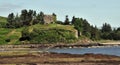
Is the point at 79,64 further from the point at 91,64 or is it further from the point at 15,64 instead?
the point at 15,64

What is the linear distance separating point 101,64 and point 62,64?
18.4 feet

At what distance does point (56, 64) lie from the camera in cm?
6562

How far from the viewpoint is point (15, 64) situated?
6500 centimetres

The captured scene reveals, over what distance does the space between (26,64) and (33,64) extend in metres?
1.01

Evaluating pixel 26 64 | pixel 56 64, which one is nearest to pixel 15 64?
pixel 26 64

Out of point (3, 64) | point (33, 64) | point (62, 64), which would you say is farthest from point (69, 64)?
point (3, 64)

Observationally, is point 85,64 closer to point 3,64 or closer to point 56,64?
point 56,64

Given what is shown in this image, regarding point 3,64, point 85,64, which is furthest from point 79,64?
point 3,64

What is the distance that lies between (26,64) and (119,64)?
525 inches

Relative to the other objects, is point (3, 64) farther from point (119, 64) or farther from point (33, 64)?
point (119, 64)

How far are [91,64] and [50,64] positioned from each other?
236 inches

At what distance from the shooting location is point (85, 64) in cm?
6488

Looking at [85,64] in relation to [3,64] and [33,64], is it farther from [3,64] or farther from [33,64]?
[3,64]

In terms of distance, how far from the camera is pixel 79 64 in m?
64.8
